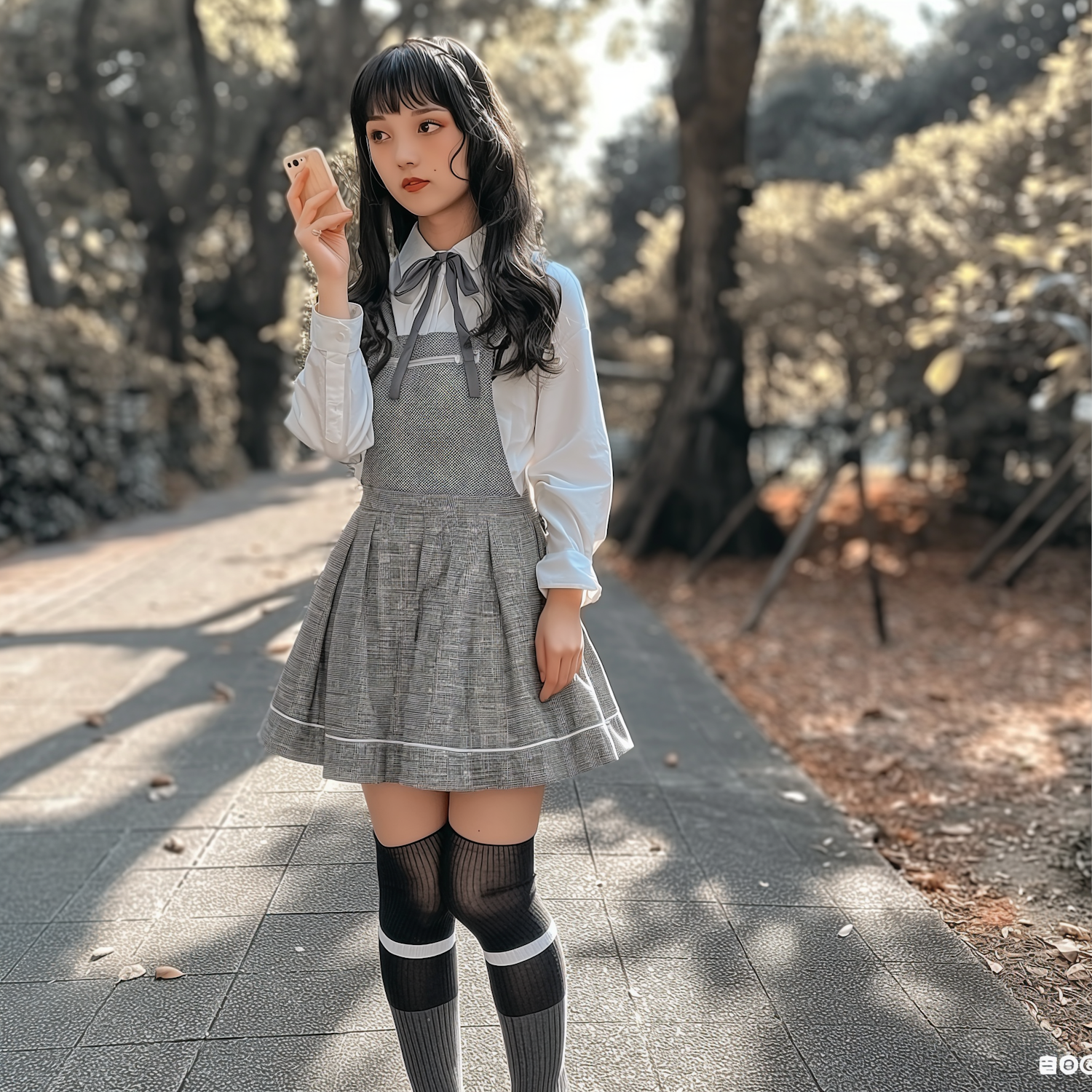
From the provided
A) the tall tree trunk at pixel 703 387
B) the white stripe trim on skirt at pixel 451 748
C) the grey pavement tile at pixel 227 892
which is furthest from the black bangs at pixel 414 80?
the tall tree trunk at pixel 703 387

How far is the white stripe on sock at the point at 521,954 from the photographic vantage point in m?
1.74

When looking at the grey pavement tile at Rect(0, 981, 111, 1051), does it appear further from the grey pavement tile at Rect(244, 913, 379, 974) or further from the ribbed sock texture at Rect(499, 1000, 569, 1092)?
the ribbed sock texture at Rect(499, 1000, 569, 1092)

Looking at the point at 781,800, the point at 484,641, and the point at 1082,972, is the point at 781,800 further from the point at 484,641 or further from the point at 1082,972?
the point at 484,641

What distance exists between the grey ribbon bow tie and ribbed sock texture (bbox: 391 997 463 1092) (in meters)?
0.95

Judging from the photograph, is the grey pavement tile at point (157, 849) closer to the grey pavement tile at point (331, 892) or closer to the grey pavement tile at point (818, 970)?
the grey pavement tile at point (331, 892)

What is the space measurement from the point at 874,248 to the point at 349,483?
8992mm

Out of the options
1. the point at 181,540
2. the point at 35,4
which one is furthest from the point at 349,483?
the point at 35,4

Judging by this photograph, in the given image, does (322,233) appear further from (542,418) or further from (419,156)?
(542,418)

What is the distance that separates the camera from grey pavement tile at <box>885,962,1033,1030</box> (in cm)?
232

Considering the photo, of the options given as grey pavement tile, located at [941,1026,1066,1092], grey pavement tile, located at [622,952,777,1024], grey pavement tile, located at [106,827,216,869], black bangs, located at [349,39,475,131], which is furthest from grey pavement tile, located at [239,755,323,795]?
grey pavement tile, located at [941,1026,1066,1092]

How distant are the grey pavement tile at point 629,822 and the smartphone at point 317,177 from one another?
6.20 ft

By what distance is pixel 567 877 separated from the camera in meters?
2.90

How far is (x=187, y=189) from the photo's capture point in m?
15.5

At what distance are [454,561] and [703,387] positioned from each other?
829 centimetres
